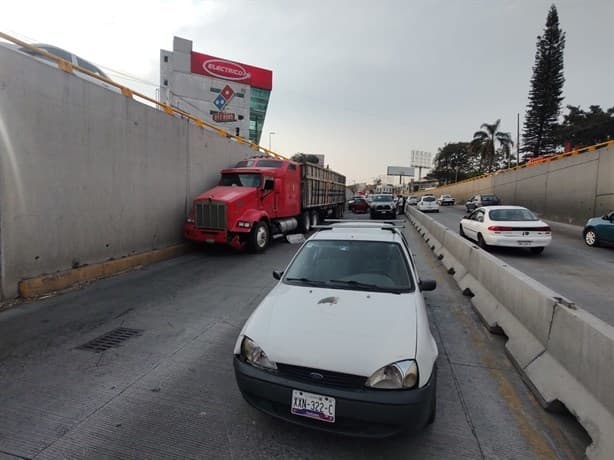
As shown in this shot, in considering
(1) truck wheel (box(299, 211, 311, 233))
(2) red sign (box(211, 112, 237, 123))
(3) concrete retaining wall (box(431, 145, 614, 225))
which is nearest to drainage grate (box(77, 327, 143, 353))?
(1) truck wheel (box(299, 211, 311, 233))

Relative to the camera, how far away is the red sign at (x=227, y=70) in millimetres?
56062

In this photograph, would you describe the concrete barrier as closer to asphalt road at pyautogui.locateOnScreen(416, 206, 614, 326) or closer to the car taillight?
asphalt road at pyautogui.locateOnScreen(416, 206, 614, 326)

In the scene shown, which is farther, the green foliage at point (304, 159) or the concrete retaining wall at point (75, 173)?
the green foliage at point (304, 159)

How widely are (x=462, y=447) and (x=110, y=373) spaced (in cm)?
340

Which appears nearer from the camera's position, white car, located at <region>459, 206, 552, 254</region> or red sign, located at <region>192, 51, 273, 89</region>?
white car, located at <region>459, 206, 552, 254</region>

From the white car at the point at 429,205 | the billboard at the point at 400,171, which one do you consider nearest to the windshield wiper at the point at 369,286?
the white car at the point at 429,205

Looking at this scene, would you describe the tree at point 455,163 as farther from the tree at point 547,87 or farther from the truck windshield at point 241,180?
the truck windshield at point 241,180

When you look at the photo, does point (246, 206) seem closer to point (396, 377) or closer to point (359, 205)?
point (396, 377)

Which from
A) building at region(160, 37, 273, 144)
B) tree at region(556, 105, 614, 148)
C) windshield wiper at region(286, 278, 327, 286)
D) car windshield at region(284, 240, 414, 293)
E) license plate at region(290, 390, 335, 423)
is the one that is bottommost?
license plate at region(290, 390, 335, 423)

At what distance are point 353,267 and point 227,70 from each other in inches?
2436

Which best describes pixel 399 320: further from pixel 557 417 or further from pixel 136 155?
pixel 136 155

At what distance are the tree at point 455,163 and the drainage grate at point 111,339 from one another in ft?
300

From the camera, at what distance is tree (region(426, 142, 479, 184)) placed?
86188mm

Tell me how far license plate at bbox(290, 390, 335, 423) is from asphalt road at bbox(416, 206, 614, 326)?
5.06 m
